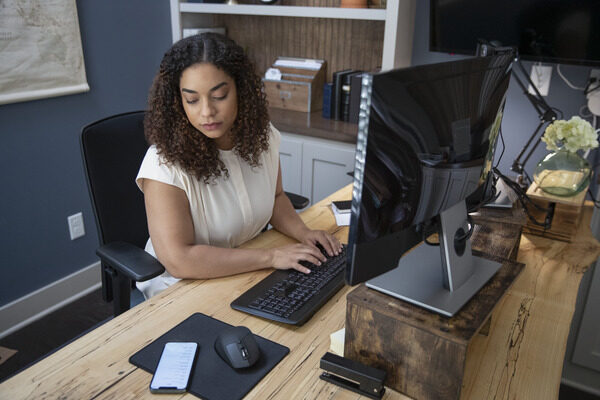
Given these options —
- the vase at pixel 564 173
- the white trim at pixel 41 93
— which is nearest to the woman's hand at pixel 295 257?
the vase at pixel 564 173

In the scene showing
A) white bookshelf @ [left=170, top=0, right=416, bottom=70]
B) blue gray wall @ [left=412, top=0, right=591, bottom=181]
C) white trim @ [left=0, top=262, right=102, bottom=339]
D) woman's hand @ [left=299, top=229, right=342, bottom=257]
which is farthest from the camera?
white trim @ [left=0, top=262, right=102, bottom=339]

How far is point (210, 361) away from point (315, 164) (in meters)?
1.65

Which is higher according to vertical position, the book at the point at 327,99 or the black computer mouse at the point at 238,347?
the book at the point at 327,99

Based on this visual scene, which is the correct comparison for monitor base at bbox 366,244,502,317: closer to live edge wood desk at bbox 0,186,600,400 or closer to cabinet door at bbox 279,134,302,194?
live edge wood desk at bbox 0,186,600,400

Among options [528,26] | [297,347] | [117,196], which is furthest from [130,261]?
[528,26]

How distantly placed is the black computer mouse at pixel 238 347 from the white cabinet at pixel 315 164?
1515 millimetres

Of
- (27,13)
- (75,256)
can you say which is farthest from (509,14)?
(75,256)

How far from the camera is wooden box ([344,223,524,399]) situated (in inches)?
31.2

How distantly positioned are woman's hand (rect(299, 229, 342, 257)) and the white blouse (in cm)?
20

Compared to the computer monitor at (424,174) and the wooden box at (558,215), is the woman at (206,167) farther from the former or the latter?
the wooden box at (558,215)

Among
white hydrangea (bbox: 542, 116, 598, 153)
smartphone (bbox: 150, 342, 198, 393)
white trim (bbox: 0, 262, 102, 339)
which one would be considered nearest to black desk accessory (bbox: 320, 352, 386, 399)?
smartphone (bbox: 150, 342, 198, 393)

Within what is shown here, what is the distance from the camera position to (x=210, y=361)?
907 mm

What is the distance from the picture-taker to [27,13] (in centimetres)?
210

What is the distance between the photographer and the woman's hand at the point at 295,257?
1.23 metres
